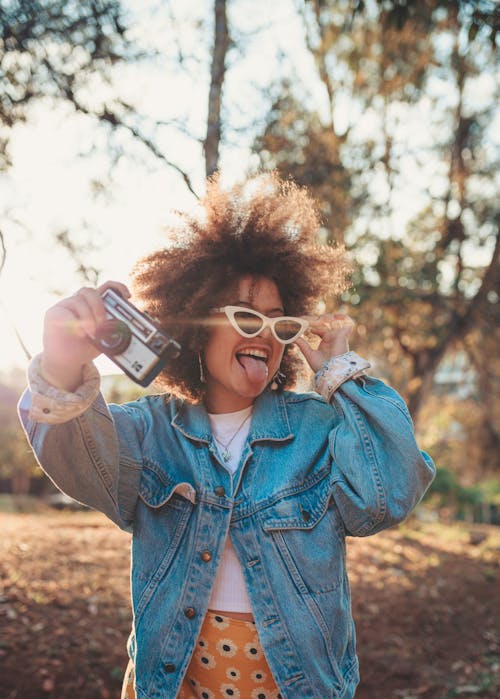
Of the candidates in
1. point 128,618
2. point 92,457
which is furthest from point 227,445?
point 128,618

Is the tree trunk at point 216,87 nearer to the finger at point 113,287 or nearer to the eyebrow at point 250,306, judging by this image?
the eyebrow at point 250,306

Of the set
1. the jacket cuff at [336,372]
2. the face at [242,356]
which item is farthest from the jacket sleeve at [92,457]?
the jacket cuff at [336,372]

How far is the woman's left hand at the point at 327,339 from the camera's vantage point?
2172 millimetres

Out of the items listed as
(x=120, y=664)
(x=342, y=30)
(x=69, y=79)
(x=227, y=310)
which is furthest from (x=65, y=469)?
(x=342, y=30)

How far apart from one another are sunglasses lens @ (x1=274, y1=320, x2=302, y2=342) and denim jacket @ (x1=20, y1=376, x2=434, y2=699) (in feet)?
0.76

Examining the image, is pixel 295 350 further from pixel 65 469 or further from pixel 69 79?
pixel 69 79

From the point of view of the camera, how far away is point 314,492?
6.39 feet

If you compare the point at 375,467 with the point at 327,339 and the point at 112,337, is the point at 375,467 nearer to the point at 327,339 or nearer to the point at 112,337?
the point at 327,339

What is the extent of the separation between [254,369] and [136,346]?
0.48m

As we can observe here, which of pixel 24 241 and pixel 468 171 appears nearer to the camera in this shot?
pixel 24 241

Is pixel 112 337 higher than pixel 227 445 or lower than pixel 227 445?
higher

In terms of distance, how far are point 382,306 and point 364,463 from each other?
19.2ft

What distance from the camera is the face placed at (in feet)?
6.93

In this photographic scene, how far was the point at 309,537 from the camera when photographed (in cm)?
189
